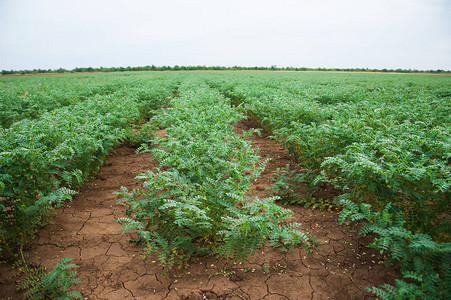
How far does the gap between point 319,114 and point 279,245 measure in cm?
379

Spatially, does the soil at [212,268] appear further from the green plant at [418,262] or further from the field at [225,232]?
the green plant at [418,262]

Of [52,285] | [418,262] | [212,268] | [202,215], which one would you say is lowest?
[212,268]

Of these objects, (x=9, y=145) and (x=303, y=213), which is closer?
(x=9, y=145)

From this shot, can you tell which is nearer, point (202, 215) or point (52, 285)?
point (52, 285)

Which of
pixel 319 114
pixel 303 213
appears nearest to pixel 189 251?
pixel 303 213

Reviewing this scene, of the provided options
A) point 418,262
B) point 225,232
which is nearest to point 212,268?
point 225,232

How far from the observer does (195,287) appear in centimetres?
251

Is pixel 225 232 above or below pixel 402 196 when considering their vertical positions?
below

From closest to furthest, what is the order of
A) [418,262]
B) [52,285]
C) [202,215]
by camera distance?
[418,262]
[52,285]
[202,215]

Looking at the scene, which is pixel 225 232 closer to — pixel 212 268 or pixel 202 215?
pixel 202 215

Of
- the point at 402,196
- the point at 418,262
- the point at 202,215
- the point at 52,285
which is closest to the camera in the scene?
the point at 418,262

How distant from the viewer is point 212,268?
2758 millimetres

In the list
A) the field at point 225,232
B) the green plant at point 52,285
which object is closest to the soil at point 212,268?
the field at point 225,232

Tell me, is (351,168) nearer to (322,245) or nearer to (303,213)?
(322,245)
